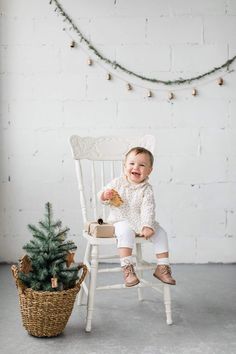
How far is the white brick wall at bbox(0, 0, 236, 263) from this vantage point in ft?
12.4

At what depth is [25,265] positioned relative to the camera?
2355 mm

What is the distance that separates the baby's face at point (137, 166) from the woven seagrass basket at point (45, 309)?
67 centimetres

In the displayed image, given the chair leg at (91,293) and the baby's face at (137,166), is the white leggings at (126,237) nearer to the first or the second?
the chair leg at (91,293)

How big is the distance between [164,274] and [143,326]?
0.85ft

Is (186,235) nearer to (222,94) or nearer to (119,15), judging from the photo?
(222,94)

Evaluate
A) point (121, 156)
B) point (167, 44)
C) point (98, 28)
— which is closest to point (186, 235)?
point (121, 156)

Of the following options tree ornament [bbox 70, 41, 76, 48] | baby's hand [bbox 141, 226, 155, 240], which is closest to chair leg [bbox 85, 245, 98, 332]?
baby's hand [bbox 141, 226, 155, 240]

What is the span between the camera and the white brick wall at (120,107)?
12.4 feet

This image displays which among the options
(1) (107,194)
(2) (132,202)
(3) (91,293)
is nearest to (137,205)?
(2) (132,202)

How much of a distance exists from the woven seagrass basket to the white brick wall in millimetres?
1522

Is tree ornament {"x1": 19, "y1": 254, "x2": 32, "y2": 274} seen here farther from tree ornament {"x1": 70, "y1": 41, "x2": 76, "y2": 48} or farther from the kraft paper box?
tree ornament {"x1": 70, "y1": 41, "x2": 76, "y2": 48}

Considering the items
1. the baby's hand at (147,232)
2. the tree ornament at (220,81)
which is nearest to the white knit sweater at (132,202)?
the baby's hand at (147,232)

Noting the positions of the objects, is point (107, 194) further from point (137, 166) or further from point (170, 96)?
point (170, 96)

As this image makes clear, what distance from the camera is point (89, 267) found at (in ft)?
8.66
